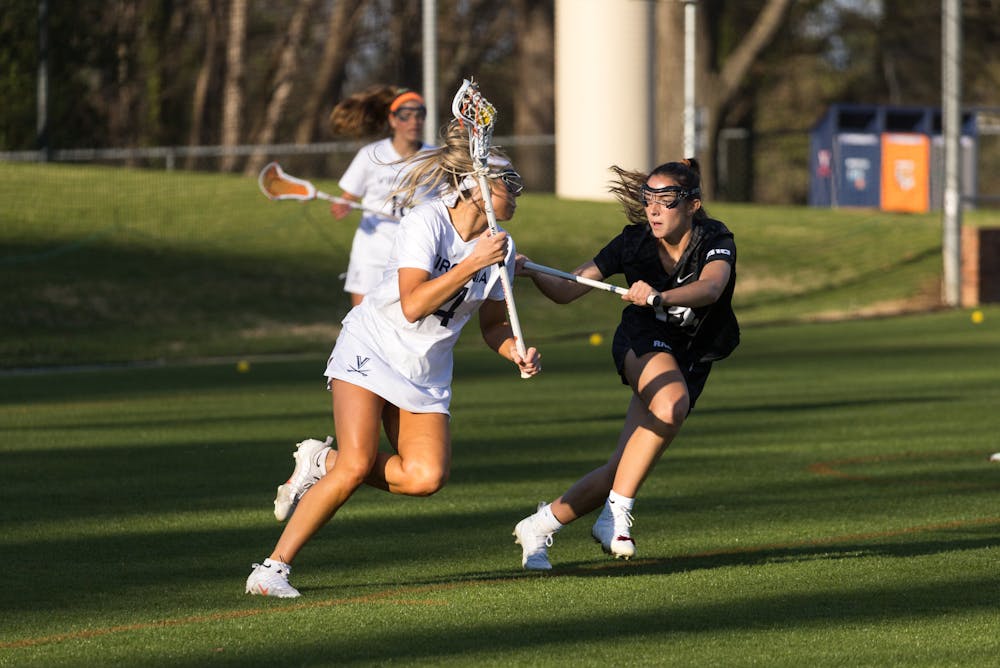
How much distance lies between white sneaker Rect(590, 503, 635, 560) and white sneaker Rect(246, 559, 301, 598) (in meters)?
1.35

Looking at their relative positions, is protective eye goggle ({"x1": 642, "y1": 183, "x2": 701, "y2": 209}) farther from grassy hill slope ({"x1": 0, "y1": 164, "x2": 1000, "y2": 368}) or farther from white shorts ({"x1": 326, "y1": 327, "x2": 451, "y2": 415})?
grassy hill slope ({"x1": 0, "y1": 164, "x2": 1000, "y2": 368})

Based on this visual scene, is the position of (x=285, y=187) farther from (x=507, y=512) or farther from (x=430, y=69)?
(x=430, y=69)

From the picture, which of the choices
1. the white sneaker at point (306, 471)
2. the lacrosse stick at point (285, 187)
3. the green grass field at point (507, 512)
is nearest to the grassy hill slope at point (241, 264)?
the green grass field at point (507, 512)

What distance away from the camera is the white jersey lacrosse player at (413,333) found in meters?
6.88

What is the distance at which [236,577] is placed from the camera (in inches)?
293

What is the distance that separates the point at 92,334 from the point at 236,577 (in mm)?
14851

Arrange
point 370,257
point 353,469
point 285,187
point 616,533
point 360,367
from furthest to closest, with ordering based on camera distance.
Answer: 1. point 285,187
2. point 370,257
3. point 616,533
4. point 360,367
5. point 353,469

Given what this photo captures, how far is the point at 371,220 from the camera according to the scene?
12.5 m

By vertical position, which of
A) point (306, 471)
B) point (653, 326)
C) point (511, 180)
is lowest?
point (306, 471)

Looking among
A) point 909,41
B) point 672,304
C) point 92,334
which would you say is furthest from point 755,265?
point 909,41

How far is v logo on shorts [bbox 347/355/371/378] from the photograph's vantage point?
689 cm

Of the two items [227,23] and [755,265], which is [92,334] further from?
[227,23]

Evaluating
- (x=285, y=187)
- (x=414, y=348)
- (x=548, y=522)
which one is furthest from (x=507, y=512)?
(x=285, y=187)

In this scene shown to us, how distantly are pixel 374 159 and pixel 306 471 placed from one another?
4.84m
